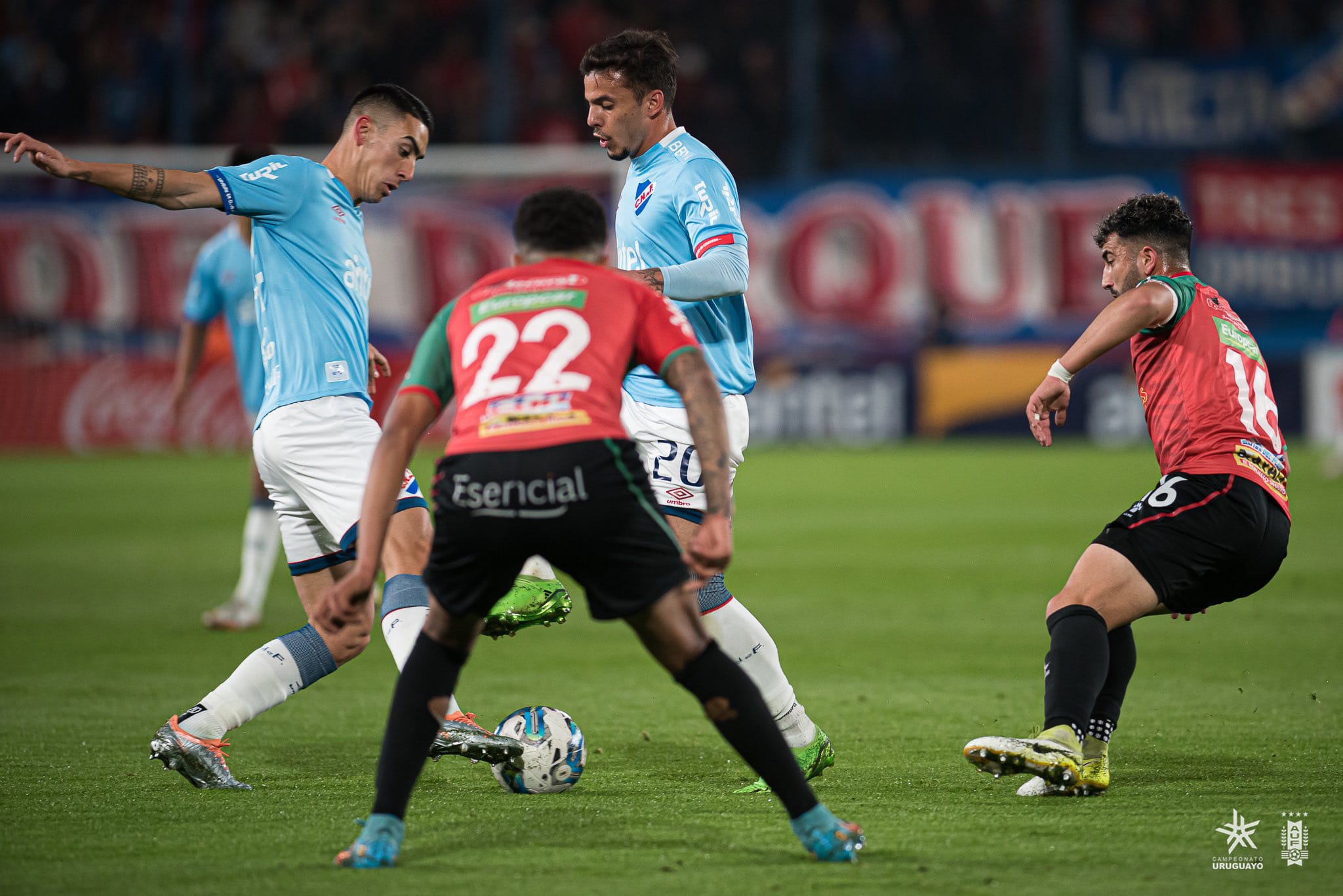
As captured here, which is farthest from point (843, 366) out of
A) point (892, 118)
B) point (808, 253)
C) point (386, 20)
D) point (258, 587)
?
point (258, 587)

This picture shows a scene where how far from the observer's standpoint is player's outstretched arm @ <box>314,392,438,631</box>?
3.99m

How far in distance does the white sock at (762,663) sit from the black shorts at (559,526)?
4.25 feet

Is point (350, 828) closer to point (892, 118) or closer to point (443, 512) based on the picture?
point (443, 512)

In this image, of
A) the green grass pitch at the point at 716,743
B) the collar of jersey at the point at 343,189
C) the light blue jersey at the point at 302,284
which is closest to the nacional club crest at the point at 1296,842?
the green grass pitch at the point at 716,743

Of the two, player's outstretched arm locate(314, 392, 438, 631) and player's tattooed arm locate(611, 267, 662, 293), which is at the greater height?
player's tattooed arm locate(611, 267, 662, 293)

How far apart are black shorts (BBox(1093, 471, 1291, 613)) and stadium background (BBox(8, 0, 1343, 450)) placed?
17.1 metres

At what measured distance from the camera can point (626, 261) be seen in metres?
5.65

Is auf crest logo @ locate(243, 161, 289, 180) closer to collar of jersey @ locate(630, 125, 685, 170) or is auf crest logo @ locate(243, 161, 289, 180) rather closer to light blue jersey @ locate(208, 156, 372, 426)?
light blue jersey @ locate(208, 156, 372, 426)

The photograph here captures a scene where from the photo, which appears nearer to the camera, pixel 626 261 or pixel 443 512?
pixel 443 512

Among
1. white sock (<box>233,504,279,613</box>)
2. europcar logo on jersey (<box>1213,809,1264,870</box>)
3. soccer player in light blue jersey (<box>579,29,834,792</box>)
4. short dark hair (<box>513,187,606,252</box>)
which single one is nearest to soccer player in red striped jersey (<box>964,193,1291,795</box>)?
europcar logo on jersey (<box>1213,809,1264,870</box>)

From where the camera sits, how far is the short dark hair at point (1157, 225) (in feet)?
17.2

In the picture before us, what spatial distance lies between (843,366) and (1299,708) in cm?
1667

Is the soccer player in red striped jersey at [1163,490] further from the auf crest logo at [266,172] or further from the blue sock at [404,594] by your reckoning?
the auf crest logo at [266,172]

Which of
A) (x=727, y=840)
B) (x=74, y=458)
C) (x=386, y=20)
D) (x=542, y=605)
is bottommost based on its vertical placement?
(x=74, y=458)
